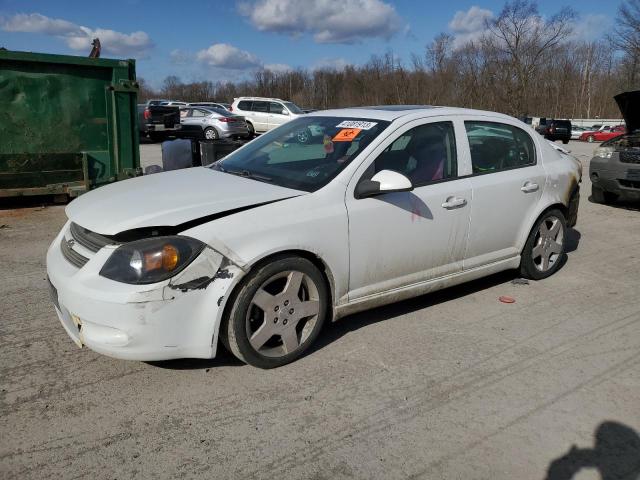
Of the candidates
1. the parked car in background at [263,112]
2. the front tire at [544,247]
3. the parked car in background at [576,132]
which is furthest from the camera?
the parked car in background at [576,132]

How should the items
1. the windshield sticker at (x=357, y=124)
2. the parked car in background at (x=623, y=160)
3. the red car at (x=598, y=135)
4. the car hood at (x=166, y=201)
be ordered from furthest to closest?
1. the red car at (x=598, y=135)
2. the parked car in background at (x=623, y=160)
3. the windshield sticker at (x=357, y=124)
4. the car hood at (x=166, y=201)

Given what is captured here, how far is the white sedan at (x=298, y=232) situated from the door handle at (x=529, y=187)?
14mm

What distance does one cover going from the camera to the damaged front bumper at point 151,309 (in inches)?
114

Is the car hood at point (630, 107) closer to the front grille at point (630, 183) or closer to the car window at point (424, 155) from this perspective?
the front grille at point (630, 183)

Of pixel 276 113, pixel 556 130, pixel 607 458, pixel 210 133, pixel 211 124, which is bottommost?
pixel 607 458

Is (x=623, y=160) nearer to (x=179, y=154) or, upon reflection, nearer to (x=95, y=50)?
(x=179, y=154)

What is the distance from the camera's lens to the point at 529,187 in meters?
4.78

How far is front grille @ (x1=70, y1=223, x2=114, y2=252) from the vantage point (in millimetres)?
3176

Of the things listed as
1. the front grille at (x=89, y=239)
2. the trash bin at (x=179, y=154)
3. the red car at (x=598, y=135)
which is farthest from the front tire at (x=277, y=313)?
the red car at (x=598, y=135)

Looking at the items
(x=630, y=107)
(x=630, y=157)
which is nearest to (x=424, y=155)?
(x=630, y=157)

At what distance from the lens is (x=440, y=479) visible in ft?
8.20

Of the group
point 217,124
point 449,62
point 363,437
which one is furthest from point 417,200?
point 449,62

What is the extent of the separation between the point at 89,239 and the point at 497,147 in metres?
3.28

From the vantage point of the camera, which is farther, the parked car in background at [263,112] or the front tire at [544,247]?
the parked car in background at [263,112]
